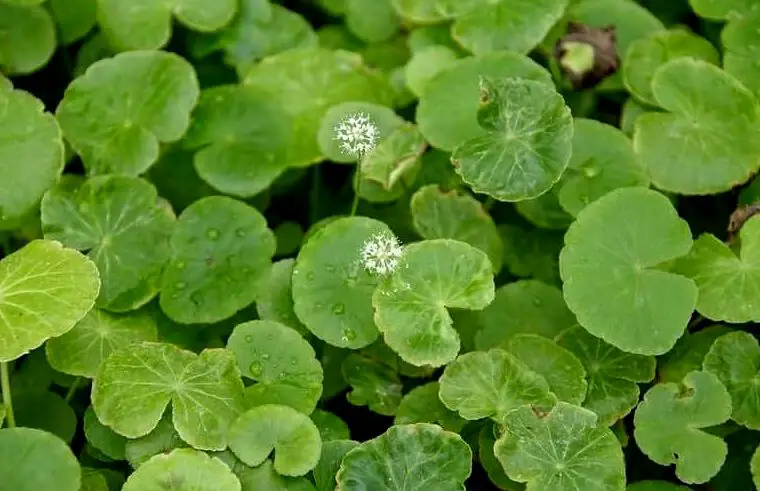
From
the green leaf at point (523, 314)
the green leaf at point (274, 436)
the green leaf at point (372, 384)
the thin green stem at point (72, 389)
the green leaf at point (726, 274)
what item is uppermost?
the green leaf at point (726, 274)

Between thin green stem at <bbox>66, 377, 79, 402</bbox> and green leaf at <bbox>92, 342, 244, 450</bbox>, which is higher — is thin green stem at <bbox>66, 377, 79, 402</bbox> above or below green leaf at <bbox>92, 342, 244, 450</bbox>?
below

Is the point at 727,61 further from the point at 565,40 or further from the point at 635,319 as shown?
the point at 635,319

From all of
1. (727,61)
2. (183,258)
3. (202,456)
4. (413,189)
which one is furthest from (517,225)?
(202,456)

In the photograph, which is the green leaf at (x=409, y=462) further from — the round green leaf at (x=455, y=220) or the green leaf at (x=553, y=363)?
the round green leaf at (x=455, y=220)

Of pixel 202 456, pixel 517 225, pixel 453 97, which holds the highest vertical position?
pixel 453 97

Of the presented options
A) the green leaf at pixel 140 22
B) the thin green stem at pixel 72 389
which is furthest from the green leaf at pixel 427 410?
the green leaf at pixel 140 22

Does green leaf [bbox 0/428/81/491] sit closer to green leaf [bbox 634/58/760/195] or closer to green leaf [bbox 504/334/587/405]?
green leaf [bbox 504/334/587/405]

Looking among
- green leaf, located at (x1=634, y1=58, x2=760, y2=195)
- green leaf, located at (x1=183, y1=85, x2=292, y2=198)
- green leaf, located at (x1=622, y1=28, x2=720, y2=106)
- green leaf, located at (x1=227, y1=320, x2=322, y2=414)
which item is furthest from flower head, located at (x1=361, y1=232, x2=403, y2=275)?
green leaf, located at (x1=622, y1=28, x2=720, y2=106)
